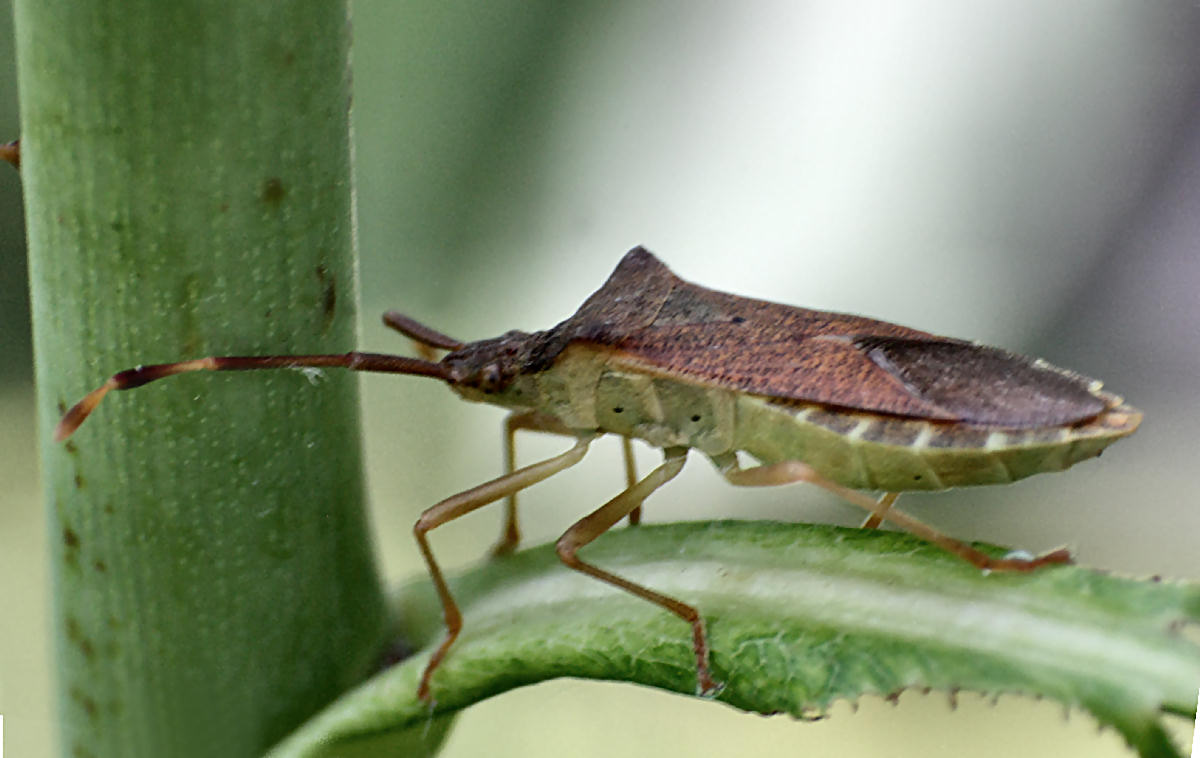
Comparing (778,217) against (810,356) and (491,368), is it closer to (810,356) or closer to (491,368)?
(810,356)

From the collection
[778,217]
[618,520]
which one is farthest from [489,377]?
[778,217]

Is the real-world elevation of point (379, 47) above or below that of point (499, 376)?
above

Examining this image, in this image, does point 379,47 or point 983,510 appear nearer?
point 379,47

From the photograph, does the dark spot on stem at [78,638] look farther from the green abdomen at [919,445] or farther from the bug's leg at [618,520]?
the green abdomen at [919,445]

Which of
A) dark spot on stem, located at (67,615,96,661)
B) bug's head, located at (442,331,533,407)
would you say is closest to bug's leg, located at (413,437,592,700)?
bug's head, located at (442,331,533,407)

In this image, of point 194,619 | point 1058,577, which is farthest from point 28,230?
point 1058,577

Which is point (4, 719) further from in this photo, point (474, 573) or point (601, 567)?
point (601, 567)
